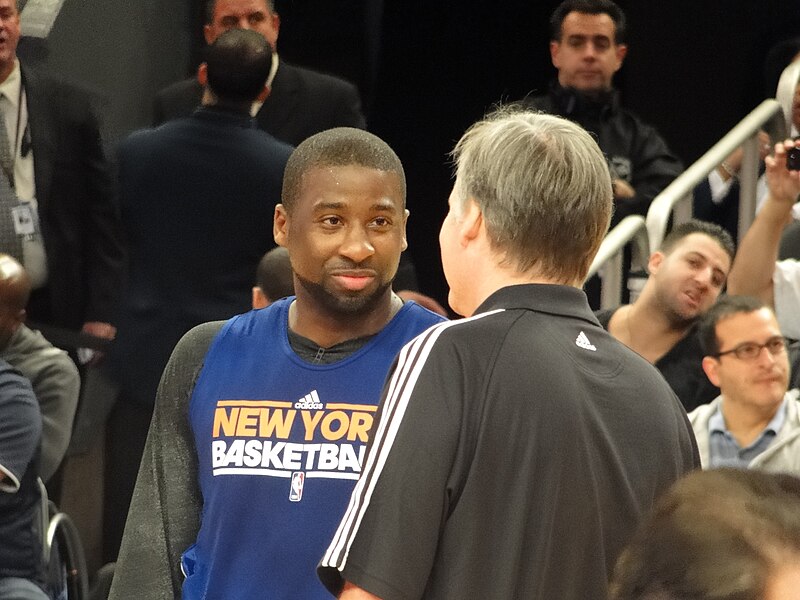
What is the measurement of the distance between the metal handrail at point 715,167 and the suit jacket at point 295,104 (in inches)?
36.5

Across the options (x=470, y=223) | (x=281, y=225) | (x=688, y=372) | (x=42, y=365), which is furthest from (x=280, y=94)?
(x=470, y=223)

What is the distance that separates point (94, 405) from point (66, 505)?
29 centimetres

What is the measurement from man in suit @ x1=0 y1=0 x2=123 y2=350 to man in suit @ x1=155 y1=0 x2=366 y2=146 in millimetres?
251

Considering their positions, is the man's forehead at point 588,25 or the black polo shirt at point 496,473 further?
the man's forehead at point 588,25

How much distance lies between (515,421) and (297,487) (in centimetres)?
53

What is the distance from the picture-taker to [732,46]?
5.54 metres

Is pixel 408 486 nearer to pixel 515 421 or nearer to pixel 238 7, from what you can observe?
pixel 515 421

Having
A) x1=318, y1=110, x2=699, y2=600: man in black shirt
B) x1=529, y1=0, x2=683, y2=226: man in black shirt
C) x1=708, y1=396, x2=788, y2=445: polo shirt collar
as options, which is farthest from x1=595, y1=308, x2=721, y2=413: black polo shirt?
x1=318, y1=110, x2=699, y2=600: man in black shirt

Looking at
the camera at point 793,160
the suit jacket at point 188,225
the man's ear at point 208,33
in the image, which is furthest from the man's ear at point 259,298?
the camera at point 793,160

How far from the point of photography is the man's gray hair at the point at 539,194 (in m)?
1.65

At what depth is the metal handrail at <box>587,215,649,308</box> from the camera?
167 inches

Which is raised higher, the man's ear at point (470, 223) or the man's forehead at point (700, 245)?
the man's ear at point (470, 223)

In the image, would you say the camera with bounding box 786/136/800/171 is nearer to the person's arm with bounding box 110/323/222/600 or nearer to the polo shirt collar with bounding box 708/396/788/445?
the polo shirt collar with bounding box 708/396/788/445

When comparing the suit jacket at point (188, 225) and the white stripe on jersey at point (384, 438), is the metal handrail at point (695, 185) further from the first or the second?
the white stripe on jersey at point (384, 438)
